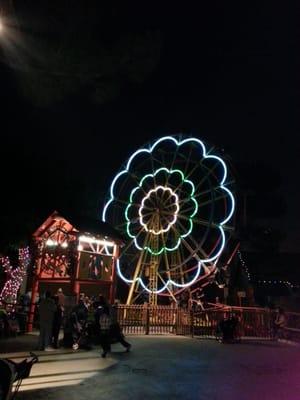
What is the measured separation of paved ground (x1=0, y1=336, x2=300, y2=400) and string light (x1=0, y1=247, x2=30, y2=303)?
707 cm

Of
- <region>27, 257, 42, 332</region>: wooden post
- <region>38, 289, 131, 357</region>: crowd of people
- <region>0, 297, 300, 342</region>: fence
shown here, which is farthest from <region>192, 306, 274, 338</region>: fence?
<region>27, 257, 42, 332</region>: wooden post

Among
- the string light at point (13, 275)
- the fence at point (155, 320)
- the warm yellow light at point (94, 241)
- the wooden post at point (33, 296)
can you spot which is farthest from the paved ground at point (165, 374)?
Answer: the string light at point (13, 275)

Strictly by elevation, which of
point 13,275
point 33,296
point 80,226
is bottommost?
point 33,296

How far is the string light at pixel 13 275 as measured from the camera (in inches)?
821

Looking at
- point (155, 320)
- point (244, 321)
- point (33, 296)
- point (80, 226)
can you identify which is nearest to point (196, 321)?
point (155, 320)

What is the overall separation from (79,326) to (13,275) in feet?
30.5

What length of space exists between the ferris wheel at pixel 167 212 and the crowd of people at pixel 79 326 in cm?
1036

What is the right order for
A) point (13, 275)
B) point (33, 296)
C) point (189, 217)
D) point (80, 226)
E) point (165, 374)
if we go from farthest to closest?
point (189, 217), point (13, 275), point (33, 296), point (80, 226), point (165, 374)

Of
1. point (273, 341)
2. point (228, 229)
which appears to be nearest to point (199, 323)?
point (273, 341)

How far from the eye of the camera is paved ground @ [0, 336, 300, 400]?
7.63 m

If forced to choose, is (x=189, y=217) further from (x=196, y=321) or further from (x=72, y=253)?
(x=72, y=253)

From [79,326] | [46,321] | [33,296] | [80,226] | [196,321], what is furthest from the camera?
[196,321]

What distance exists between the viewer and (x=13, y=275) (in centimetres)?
2167

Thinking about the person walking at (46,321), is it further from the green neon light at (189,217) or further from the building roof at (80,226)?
the green neon light at (189,217)
